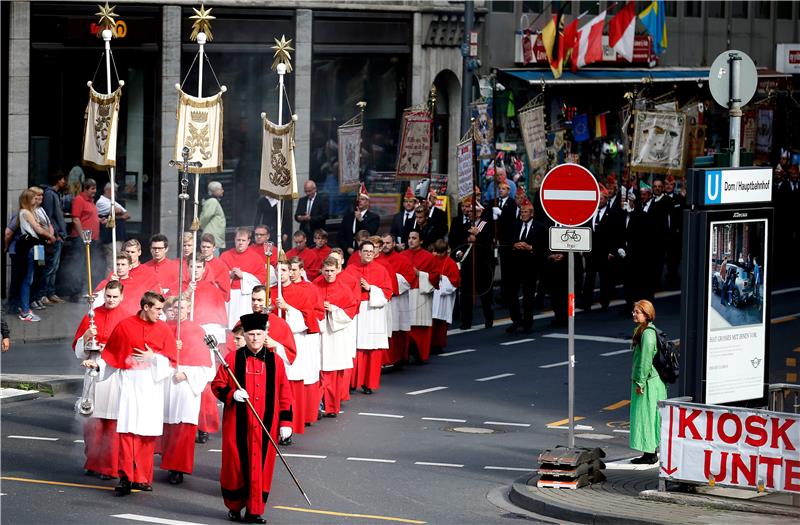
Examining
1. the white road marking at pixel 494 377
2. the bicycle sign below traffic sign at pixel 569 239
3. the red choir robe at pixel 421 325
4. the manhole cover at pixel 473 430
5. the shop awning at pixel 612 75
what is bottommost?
the manhole cover at pixel 473 430

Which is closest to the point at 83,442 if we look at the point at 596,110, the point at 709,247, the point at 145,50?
the point at 709,247

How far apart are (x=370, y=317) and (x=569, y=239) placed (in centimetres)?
577

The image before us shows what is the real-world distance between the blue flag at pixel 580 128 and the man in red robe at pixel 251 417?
977 inches

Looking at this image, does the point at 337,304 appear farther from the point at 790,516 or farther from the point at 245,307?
the point at 790,516

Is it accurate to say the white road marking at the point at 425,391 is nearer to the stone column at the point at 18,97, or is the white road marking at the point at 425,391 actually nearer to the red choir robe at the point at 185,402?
the red choir robe at the point at 185,402

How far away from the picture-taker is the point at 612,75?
124 ft

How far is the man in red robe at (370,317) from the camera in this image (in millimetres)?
20281

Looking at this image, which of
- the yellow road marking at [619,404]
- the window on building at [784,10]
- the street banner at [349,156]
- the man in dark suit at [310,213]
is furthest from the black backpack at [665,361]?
the window on building at [784,10]

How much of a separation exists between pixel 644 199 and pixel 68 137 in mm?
9792

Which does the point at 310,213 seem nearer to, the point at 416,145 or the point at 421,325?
the point at 416,145

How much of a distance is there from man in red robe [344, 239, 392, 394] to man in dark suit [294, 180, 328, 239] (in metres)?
5.64

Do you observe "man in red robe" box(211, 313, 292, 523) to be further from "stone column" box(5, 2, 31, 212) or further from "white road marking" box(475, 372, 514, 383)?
"stone column" box(5, 2, 31, 212)

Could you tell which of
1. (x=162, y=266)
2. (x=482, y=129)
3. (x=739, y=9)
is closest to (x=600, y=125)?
(x=739, y=9)

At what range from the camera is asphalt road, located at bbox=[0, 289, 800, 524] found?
1372 cm
